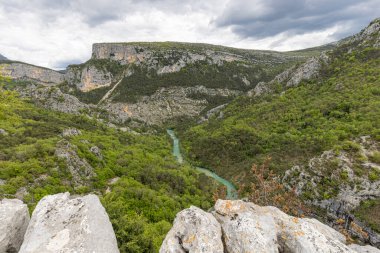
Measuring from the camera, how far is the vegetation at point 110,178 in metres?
14.1

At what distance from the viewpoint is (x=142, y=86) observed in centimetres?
17900

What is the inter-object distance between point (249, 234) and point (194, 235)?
2.07 metres

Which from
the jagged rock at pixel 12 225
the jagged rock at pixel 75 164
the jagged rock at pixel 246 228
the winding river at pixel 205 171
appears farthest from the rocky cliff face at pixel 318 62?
the jagged rock at pixel 12 225

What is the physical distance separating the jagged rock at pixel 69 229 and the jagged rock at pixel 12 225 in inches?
29.5

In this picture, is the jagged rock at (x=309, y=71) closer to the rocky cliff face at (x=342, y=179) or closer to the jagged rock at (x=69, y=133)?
the rocky cliff face at (x=342, y=179)

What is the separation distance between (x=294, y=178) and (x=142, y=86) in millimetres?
148234

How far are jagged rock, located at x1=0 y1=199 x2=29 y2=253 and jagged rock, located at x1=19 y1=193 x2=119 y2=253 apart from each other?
75 centimetres

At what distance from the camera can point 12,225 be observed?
28.0 ft

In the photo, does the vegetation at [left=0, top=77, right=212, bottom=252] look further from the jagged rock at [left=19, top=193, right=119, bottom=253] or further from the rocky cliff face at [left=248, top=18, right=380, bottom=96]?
the rocky cliff face at [left=248, top=18, right=380, bottom=96]

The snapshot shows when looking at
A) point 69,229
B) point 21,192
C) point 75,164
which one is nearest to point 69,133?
point 75,164

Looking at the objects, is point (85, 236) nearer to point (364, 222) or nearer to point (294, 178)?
point (364, 222)

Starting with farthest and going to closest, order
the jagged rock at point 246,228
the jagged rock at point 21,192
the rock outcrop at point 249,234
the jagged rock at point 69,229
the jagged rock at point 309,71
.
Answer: the jagged rock at point 309,71 < the jagged rock at point 21,192 < the jagged rock at point 246,228 < the rock outcrop at point 249,234 < the jagged rock at point 69,229

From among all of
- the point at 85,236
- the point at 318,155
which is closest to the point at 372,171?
the point at 318,155

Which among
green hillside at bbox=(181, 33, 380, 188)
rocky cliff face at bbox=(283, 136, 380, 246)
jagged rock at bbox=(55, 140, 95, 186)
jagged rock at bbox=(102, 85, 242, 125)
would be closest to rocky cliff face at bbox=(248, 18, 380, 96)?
green hillside at bbox=(181, 33, 380, 188)
